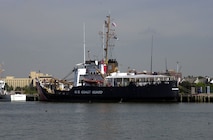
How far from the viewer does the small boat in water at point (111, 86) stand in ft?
253

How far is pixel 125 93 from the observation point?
78625 millimetres

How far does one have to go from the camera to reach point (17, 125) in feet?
140

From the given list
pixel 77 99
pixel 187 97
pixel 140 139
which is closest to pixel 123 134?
pixel 140 139

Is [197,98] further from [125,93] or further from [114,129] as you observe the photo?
[114,129]

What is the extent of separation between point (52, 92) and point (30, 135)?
52.6 metres

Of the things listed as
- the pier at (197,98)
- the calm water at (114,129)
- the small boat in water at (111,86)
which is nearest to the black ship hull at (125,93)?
the small boat in water at (111,86)

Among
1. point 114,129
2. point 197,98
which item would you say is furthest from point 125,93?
A: point 114,129

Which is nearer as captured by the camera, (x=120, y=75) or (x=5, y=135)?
(x=5, y=135)

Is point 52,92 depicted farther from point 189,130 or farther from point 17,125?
point 189,130

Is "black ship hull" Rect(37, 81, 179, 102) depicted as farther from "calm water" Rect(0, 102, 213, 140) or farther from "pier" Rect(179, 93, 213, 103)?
"calm water" Rect(0, 102, 213, 140)

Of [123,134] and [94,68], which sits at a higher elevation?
[94,68]

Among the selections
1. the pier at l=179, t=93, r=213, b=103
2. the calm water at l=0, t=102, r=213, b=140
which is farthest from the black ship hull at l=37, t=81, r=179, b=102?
the calm water at l=0, t=102, r=213, b=140

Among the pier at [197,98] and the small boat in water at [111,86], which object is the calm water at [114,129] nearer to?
the small boat in water at [111,86]

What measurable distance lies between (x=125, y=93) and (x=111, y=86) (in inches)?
103
